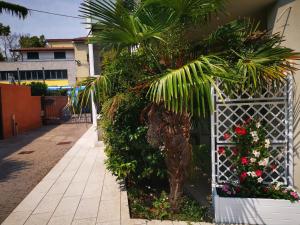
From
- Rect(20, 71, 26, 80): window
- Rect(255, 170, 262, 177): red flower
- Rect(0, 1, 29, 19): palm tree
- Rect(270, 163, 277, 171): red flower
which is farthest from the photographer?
Rect(20, 71, 26, 80): window

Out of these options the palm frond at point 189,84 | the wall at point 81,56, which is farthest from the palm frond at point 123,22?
the wall at point 81,56

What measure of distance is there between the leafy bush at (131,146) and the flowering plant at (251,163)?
133cm

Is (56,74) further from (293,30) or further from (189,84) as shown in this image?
(189,84)

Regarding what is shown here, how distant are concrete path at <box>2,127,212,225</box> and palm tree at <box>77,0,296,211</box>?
105cm

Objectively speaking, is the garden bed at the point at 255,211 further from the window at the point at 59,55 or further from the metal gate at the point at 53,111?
the window at the point at 59,55

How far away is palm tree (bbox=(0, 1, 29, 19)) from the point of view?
41.5 ft

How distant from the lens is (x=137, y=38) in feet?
11.1

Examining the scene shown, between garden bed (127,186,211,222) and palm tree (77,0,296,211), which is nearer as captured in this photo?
palm tree (77,0,296,211)

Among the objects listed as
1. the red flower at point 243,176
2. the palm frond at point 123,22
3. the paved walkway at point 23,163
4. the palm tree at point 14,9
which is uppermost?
the palm tree at point 14,9

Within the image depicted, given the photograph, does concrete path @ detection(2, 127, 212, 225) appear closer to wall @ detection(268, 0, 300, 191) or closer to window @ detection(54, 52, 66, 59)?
wall @ detection(268, 0, 300, 191)

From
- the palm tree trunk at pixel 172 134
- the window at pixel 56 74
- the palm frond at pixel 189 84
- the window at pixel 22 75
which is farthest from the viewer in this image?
the window at pixel 56 74

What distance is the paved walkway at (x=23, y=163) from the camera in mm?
5314

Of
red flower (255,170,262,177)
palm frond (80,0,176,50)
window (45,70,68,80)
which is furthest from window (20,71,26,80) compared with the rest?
red flower (255,170,262,177)

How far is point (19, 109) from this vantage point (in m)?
14.5
